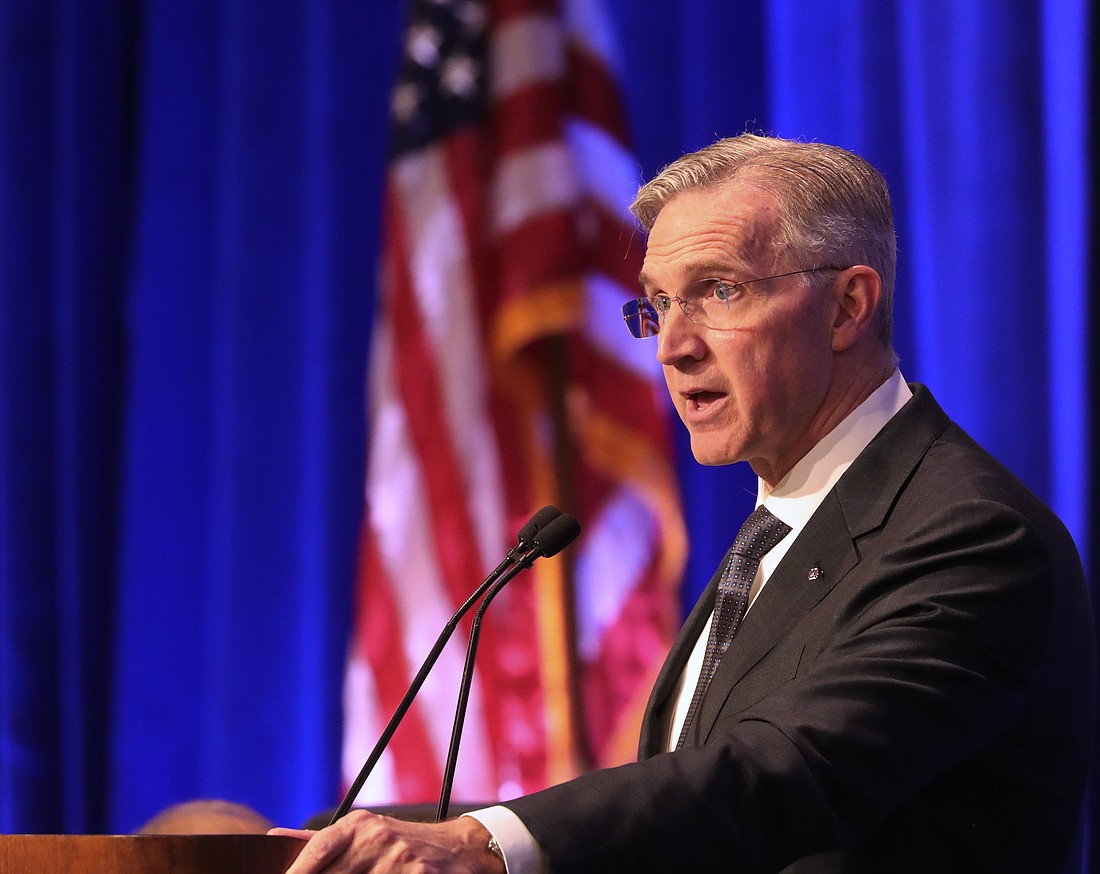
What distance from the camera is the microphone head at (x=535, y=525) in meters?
1.81

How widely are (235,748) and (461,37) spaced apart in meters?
2.14

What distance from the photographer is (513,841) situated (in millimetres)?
1277

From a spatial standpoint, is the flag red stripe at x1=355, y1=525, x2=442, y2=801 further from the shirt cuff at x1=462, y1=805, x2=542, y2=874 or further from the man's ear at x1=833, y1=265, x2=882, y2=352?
the shirt cuff at x1=462, y1=805, x2=542, y2=874

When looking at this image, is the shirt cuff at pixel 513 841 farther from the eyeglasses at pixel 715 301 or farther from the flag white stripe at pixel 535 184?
the flag white stripe at pixel 535 184

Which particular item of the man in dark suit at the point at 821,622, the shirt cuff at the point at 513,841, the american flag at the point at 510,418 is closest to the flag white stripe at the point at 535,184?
the american flag at the point at 510,418

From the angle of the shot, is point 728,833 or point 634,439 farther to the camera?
point 634,439

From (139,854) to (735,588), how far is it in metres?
0.92

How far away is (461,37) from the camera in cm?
396

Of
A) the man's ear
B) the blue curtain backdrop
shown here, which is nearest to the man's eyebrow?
the man's ear

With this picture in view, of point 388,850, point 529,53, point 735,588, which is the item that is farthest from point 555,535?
point 529,53

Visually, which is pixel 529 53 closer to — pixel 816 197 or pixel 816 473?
pixel 816 197

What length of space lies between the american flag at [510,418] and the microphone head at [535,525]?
6.02ft

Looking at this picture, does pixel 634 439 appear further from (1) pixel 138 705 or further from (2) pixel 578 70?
(1) pixel 138 705

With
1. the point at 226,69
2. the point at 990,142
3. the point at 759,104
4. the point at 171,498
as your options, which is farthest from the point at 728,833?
the point at 226,69
